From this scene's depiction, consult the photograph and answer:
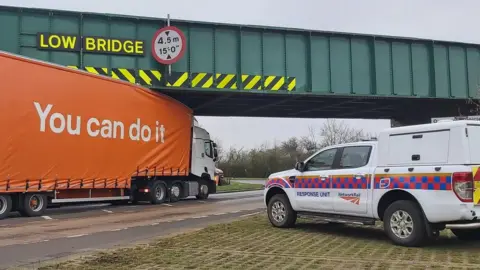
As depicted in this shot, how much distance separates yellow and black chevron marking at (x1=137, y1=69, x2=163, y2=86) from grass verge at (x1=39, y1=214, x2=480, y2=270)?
11.6 meters

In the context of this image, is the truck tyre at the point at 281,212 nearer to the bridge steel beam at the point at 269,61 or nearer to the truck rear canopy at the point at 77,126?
the truck rear canopy at the point at 77,126

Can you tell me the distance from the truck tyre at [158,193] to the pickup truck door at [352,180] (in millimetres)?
11757

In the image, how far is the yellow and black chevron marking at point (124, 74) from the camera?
2103 cm

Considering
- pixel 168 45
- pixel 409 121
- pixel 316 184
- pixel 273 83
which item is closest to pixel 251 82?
pixel 273 83

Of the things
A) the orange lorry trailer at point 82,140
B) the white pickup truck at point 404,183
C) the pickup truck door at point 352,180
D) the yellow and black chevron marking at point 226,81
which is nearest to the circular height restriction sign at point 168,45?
the orange lorry trailer at point 82,140

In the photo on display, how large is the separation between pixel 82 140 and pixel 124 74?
5.13 m

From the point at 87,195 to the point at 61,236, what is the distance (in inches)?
267

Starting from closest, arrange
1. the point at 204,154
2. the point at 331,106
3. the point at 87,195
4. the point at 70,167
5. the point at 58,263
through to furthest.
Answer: the point at 58,263, the point at 70,167, the point at 87,195, the point at 204,154, the point at 331,106

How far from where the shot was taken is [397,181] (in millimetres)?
8977

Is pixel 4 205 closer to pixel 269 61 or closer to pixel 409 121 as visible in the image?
pixel 269 61

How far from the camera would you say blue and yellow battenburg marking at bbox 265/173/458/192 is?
27.2ft

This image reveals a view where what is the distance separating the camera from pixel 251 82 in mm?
22359

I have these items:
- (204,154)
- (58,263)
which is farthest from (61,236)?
(204,154)

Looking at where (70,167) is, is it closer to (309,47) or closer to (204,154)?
(204,154)
